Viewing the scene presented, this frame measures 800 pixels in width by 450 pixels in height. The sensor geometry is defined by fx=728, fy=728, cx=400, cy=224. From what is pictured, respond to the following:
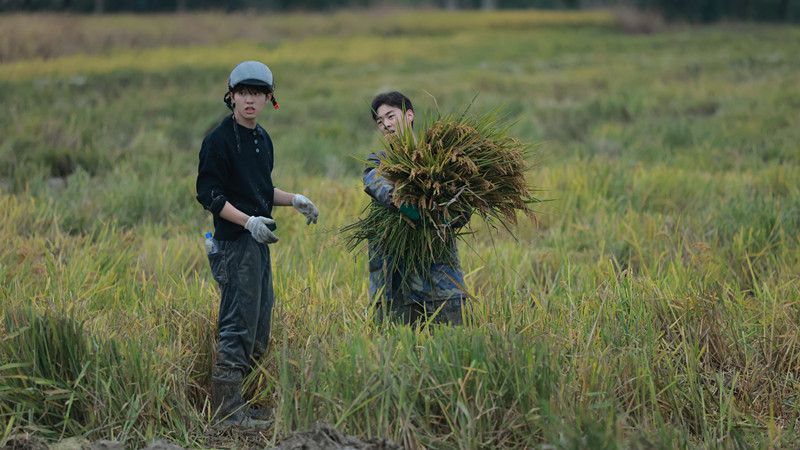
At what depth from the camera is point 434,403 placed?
2588 mm

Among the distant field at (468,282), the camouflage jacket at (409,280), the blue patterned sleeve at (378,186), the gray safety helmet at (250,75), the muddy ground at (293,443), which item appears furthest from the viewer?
the camouflage jacket at (409,280)

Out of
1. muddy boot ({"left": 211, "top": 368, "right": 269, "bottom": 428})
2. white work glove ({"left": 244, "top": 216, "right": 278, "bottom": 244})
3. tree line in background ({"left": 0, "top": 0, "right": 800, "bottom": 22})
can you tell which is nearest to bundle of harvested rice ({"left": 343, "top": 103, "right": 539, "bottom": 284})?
white work glove ({"left": 244, "top": 216, "right": 278, "bottom": 244})

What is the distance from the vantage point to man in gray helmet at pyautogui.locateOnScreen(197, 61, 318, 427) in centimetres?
282

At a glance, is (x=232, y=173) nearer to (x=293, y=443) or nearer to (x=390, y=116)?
(x=390, y=116)

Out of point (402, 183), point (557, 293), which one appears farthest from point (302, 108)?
point (402, 183)

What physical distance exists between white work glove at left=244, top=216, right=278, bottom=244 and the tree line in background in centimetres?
2770

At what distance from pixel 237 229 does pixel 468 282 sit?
1.47 meters

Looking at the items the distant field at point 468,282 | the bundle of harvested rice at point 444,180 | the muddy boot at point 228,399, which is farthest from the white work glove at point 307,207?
the muddy boot at point 228,399

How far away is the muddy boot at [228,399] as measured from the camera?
9.30ft

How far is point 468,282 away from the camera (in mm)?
3877

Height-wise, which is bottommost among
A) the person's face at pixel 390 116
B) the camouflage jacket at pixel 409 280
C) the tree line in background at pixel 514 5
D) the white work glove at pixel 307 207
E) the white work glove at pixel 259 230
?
the camouflage jacket at pixel 409 280

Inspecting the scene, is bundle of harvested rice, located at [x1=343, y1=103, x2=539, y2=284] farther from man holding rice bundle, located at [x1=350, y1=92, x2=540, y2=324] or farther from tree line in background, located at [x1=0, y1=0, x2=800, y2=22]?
tree line in background, located at [x1=0, y1=0, x2=800, y2=22]

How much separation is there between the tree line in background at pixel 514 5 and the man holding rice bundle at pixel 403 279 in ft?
90.0

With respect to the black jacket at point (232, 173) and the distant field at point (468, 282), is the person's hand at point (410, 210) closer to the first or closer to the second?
the distant field at point (468, 282)
